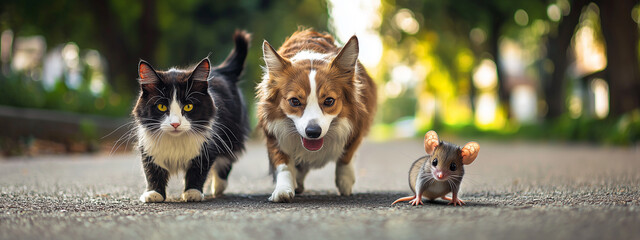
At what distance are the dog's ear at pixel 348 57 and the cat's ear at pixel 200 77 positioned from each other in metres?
0.94

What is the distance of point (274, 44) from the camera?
1616cm

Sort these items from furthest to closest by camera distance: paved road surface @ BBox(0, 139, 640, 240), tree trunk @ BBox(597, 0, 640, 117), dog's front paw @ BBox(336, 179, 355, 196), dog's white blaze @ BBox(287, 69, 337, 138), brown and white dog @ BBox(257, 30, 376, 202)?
tree trunk @ BBox(597, 0, 640, 117) < dog's front paw @ BBox(336, 179, 355, 196) < brown and white dog @ BBox(257, 30, 376, 202) < dog's white blaze @ BBox(287, 69, 337, 138) < paved road surface @ BBox(0, 139, 640, 240)

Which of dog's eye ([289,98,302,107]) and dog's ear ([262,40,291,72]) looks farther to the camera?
dog's ear ([262,40,291,72])

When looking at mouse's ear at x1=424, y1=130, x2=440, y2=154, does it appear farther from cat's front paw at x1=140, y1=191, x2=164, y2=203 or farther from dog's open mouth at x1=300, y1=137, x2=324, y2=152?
cat's front paw at x1=140, y1=191, x2=164, y2=203

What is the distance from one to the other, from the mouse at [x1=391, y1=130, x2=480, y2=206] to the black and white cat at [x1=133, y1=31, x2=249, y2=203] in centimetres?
147

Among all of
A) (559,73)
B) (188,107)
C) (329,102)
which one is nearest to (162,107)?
(188,107)

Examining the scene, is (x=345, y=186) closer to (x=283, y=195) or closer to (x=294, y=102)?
(x=283, y=195)

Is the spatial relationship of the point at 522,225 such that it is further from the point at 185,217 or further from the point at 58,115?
the point at 58,115

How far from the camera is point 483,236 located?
2.38 metres

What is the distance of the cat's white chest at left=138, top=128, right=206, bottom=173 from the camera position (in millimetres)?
3971

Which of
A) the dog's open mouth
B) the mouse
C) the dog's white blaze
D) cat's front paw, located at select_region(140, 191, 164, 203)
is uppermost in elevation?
the dog's white blaze

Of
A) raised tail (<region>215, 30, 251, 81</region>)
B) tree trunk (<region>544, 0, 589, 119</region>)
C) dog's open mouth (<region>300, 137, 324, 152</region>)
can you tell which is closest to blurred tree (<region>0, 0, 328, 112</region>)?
tree trunk (<region>544, 0, 589, 119</region>)

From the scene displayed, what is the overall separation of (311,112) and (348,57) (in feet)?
1.93

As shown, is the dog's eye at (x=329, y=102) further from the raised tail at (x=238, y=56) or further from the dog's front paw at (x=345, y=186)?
the raised tail at (x=238, y=56)
